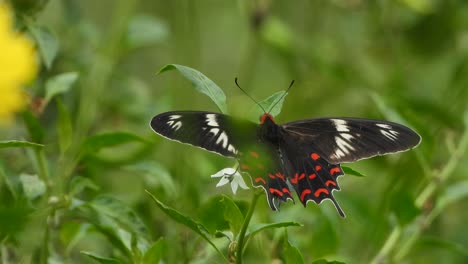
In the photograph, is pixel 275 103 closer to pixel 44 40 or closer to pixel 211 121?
pixel 211 121

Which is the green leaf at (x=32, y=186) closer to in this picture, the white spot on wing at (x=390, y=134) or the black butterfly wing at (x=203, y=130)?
the black butterfly wing at (x=203, y=130)

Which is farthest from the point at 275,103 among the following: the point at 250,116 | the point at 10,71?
the point at 10,71

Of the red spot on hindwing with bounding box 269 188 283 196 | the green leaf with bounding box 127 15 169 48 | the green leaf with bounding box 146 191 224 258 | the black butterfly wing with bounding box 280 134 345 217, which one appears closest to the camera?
the green leaf with bounding box 146 191 224 258

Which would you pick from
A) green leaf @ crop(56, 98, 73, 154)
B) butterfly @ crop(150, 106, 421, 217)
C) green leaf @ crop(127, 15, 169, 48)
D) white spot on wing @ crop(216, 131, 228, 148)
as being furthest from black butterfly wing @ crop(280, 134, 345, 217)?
green leaf @ crop(127, 15, 169, 48)

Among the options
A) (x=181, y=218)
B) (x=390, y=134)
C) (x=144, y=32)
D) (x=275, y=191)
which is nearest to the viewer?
(x=181, y=218)

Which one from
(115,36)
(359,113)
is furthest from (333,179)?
(359,113)

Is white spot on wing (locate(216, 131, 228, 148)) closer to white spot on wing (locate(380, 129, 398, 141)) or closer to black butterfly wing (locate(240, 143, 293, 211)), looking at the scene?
black butterfly wing (locate(240, 143, 293, 211))

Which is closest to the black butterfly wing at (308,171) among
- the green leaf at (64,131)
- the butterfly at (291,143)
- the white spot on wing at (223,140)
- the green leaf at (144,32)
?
the butterfly at (291,143)

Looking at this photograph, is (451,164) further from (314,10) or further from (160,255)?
(314,10)
